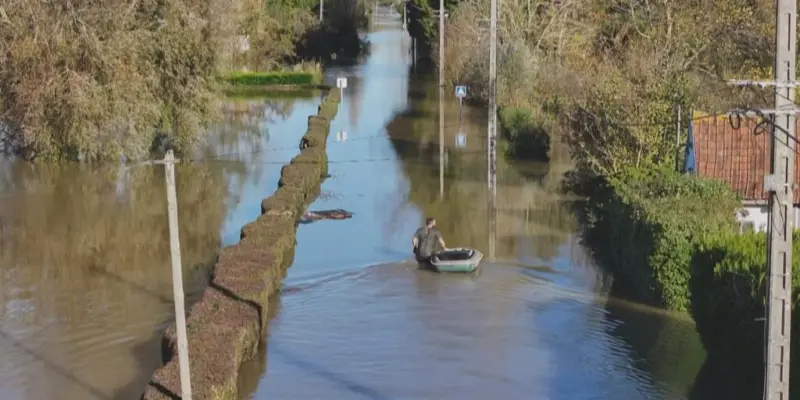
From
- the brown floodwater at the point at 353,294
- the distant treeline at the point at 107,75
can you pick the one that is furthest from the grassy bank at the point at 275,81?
the brown floodwater at the point at 353,294

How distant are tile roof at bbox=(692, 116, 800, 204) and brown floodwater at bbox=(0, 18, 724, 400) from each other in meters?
A: 3.45

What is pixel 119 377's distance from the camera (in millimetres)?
15977

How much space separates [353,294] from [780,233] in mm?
11975

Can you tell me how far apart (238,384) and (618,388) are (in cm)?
560

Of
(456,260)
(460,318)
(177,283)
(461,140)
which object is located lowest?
(460,318)

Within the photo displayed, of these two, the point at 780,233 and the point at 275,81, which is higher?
the point at 275,81

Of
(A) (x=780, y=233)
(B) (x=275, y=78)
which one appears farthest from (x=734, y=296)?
(B) (x=275, y=78)

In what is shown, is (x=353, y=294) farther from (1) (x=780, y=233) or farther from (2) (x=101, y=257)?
(1) (x=780, y=233)

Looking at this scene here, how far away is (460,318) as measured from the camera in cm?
1881

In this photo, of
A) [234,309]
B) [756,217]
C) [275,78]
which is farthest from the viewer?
[275,78]

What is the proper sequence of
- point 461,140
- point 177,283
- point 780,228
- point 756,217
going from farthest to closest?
point 461,140 < point 756,217 < point 177,283 < point 780,228

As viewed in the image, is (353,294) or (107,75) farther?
(107,75)

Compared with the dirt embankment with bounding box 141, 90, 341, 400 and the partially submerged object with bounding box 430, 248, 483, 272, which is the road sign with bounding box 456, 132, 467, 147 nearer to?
the dirt embankment with bounding box 141, 90, 341, 400

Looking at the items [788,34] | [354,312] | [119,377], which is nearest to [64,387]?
[119,377]
